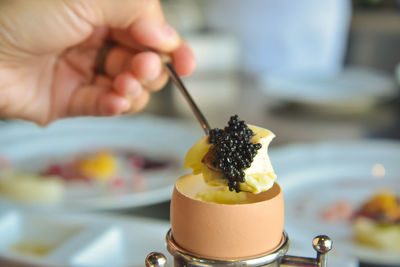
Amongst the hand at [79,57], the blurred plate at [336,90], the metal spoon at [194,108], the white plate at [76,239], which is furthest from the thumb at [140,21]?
the blurred plate at [336,90]

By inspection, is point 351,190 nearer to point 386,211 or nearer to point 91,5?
point 386,211

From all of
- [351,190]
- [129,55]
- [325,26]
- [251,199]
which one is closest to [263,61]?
[325,26]

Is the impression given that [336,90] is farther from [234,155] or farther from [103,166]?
[234,155]

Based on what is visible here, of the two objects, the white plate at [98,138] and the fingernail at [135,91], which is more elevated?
the fingernail at [135,91]

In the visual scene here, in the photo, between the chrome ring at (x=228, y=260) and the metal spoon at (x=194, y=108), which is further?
the metal spoon at (x=194, y=108)

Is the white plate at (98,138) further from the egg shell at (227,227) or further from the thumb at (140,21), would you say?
the egg shell at (227,227)

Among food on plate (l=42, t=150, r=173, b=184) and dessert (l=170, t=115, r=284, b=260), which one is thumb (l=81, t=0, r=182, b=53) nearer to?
dessert (l=170, t=115, r=284, b=260)
